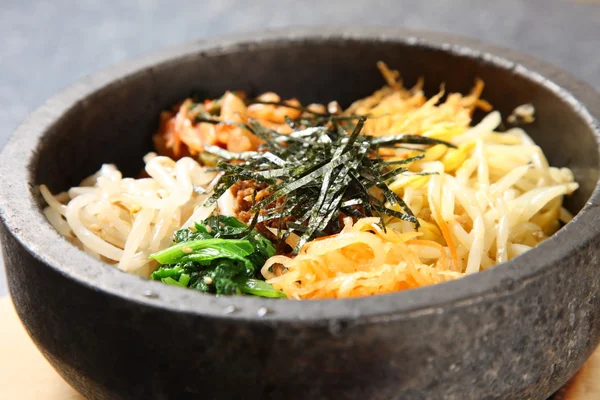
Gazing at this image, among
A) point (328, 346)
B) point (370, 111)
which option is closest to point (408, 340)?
point (328, 346)

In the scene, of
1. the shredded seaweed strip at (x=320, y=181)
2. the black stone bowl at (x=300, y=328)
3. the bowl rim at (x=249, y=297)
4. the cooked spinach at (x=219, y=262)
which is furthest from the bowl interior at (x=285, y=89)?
the cooked spinach at (x=219, y=262)

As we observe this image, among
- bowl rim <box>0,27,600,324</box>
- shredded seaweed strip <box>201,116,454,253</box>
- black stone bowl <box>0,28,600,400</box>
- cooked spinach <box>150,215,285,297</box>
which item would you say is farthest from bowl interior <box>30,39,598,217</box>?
cooked spinach <box>150,215,285,297</box>

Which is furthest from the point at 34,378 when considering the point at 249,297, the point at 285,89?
the point at 285,89

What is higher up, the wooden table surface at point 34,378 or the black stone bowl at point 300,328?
the black stone bowl at point 300,328

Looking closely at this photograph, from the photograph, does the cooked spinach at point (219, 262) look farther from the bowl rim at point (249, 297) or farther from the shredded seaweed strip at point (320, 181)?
the bowl rim at point (249, 297)

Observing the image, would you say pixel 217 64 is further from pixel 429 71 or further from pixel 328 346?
pixel 328 346
